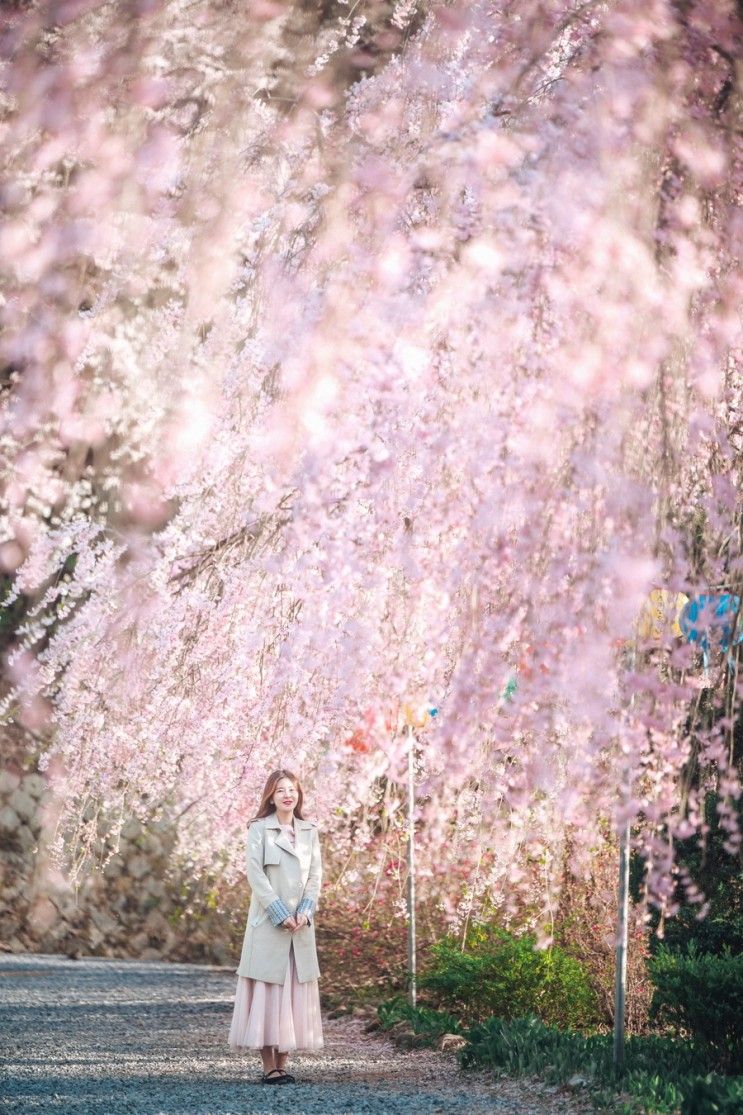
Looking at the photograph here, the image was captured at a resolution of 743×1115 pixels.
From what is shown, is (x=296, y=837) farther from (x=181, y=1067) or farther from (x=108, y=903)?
(x=108, y=903)

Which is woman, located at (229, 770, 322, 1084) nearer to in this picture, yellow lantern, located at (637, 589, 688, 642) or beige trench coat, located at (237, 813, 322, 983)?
beige trench coat, located at (237, 813, 322, 983)

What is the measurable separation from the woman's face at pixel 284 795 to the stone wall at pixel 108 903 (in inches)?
207

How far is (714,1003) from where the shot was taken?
481cm

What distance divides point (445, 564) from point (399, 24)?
2106 mm

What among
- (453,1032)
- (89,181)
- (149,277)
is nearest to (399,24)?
(89,181)

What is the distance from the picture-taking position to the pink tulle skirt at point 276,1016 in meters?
4.98

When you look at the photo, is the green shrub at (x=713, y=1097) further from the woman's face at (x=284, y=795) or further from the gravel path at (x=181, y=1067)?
the woman's face at (x=284, y=795)

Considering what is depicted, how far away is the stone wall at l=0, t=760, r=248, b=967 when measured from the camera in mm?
10117

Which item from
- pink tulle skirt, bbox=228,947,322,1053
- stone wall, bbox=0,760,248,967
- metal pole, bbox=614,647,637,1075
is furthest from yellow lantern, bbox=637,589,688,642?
stone wall, bbox=0,760,248,967

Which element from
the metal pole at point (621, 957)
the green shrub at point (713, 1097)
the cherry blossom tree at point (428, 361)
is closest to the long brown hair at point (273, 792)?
the cherry blossom tree at point (428, 361)

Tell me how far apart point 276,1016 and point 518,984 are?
6.52ft

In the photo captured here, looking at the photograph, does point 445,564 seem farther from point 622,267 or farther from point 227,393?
point 227,393

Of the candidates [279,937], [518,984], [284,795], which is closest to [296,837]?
[284,795]

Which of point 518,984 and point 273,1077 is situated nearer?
point 273,1077
